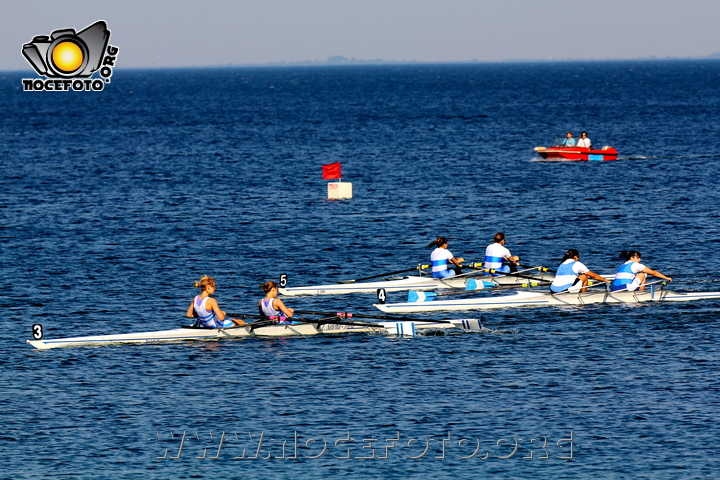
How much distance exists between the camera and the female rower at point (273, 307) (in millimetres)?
29172

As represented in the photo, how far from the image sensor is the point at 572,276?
33.2 metres

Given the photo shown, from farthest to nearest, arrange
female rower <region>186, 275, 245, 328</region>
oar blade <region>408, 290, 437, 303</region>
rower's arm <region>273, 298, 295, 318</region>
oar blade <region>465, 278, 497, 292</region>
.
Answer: oar blade <region>465, 278, 497, 292</region> → oar blade <region>408, 290, 437, 303</region> → rower's arm <region>273, 298, 295, 318</region> → female rower <region>186, 275, 245, 328</region>

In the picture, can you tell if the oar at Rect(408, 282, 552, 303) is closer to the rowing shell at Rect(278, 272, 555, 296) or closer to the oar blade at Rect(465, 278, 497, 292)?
the oar blade at Rect(465, 278, 497, 292)

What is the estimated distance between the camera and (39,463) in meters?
21.0

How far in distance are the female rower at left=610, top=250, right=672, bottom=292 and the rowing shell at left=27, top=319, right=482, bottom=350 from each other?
5628mm

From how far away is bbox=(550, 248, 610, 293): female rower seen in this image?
32.9 metres

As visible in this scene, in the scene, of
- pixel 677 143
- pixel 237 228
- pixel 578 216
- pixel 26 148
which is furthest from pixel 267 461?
pixel 26 148

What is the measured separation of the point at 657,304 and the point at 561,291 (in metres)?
3.00

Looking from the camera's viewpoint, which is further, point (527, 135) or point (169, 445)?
point (527, 135)

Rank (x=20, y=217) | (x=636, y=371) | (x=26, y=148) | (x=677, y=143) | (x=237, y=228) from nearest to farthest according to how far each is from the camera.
Answer: (x=636, y=371)
(x=237, y=228)
(x=20, y=217)
(x=677, y=143)
(x=26, y=148)

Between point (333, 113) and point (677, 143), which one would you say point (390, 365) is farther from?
point (333, 113)

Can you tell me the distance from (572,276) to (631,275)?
1803mm

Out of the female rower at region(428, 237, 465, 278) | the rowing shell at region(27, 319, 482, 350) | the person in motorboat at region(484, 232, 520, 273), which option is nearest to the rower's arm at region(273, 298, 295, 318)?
the rowing shell at region(27, 319, 482, 350)

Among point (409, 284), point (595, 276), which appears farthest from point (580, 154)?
point (595, 276)
